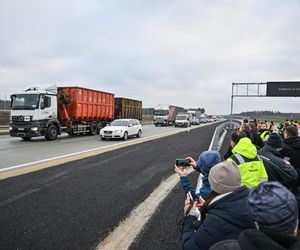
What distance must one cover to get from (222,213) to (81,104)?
2227cm

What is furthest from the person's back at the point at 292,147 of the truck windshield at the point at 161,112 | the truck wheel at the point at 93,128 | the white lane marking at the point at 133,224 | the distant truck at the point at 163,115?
the truck windshield at the point at 161,112

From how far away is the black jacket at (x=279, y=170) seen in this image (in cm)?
412

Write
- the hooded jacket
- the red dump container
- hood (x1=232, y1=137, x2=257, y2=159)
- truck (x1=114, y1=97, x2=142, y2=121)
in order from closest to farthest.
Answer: the hooded jacket → hood (x1=232, y1=137, x2=257, y2=159) → the red dump container → truck (x1=114, y1=97, x2=142, y2=121)

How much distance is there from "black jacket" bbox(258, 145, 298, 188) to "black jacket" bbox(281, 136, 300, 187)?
0.38m

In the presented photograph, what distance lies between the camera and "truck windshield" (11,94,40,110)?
63.5 feet

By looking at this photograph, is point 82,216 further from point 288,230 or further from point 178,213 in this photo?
point 288,230

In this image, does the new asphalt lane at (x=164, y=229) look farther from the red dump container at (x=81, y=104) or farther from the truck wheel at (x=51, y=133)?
the red dump container at (x=81, y=104)

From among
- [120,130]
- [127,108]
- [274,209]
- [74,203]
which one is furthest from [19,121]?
[274,209]

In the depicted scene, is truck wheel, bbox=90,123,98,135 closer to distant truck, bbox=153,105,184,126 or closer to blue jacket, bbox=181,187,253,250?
blue jacket, bbox=181,187,253,250

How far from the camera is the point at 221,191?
245cm

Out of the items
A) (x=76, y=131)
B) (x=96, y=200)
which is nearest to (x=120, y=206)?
Result: (x=96, y=200)

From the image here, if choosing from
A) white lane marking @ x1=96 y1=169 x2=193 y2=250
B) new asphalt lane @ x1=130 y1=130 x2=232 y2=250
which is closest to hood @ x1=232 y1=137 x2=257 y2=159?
new asphalt lane @ x1=130 y1=130 x2=232 y2=250

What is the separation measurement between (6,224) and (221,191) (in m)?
3.73

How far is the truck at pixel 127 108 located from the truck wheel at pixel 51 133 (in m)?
13.0
